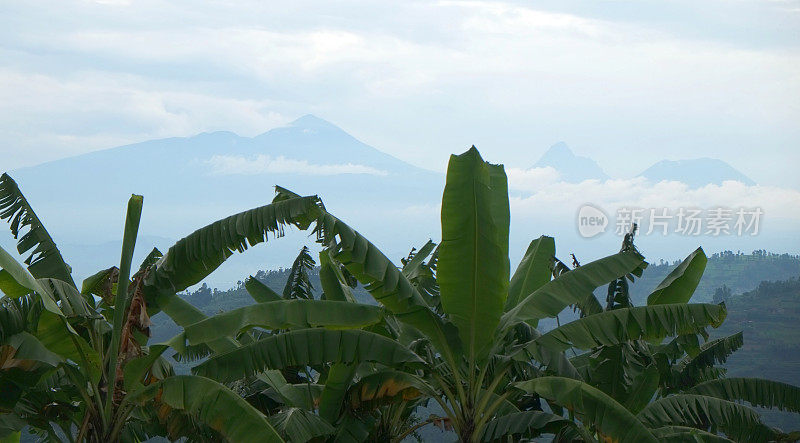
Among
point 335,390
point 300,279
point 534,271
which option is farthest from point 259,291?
point 534,271

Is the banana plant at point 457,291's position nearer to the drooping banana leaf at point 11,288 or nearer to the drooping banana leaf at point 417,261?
the drooping banana leaf at point 11,288

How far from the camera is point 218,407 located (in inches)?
251

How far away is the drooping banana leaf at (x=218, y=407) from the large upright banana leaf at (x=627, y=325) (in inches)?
99.0

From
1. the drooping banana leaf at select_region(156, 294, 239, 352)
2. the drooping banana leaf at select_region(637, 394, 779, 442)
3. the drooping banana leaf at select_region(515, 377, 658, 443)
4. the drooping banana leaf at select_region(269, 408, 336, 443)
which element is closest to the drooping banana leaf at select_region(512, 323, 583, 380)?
the drooping banana leaf at select_region(515, 377, 658, 443)

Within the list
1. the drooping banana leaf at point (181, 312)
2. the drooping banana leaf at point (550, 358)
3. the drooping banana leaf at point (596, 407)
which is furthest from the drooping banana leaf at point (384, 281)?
the drooping banana leaf at point (181, 312)

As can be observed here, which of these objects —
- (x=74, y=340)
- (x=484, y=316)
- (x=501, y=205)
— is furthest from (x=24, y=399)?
(x=501, y=205)

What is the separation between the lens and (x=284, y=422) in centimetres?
739

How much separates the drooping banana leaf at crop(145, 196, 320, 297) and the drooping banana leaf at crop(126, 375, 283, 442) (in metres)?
1.11

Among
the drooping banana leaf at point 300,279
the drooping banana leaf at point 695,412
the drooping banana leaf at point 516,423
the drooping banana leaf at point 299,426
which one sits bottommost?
the drooping banana leaf at point 299,426

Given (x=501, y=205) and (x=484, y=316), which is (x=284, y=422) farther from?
(x=501, y=205)

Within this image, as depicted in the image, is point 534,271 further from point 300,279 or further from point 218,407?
point 218,407

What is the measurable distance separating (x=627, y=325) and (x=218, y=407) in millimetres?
3559

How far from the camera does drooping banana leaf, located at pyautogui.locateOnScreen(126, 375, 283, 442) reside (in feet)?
20.5

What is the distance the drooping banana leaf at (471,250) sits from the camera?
6.86m
